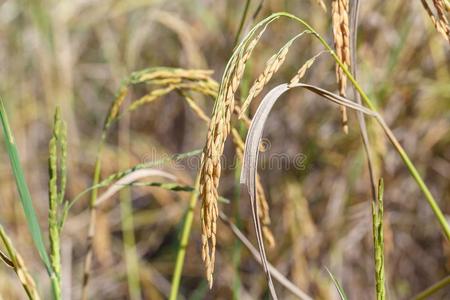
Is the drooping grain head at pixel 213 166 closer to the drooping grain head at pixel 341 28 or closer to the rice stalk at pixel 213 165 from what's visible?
the rice stalk at pixel 213 165

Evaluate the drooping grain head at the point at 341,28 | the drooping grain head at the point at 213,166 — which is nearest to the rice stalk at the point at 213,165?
the drooping grain head at the point at 213,166

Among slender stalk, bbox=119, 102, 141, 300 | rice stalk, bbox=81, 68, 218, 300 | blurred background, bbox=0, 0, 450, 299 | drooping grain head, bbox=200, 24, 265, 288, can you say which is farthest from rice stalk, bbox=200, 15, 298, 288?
slender stalk, bbox=119, 102, 141, 300

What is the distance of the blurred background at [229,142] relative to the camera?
162 centimetres

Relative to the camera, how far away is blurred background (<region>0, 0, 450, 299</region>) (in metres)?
1.62

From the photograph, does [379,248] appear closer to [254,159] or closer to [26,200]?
[254,159]

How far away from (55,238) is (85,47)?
66.7 inches

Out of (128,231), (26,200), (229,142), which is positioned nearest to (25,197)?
(26,200)

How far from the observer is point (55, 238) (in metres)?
0.61

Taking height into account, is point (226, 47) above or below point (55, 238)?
above

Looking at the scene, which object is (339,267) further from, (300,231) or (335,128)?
(335,128)

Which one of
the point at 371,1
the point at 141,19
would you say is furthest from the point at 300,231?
the point at 141,19

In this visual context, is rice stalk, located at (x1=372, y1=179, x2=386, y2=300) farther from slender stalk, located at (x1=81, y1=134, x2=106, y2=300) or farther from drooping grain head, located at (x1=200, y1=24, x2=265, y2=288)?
slender stalk, located at (x1=81, y1=134, x2=106, y2=300)

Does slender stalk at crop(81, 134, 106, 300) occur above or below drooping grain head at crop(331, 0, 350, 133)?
below

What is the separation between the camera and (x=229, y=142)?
1.88 metres
